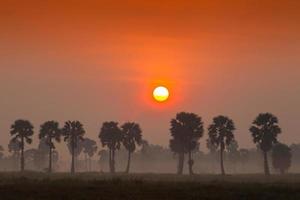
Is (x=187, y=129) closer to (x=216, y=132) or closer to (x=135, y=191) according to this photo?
(x=216, y=132)

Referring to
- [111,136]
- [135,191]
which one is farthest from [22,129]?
[135,191]

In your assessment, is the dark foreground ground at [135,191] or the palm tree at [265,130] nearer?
the dark foreground ground at [135,191]

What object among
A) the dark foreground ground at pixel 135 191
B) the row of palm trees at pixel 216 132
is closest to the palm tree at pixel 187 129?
the row of palm trees at pixel 216 132

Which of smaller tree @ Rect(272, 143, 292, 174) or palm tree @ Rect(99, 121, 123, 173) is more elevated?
palm tree @ Rect(99, 121, 123, 173)

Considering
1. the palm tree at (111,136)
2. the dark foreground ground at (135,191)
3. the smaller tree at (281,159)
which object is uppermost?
the palm tree at (111,136)

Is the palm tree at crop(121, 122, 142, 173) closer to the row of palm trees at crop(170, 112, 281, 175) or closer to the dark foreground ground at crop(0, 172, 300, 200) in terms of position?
the row of palm trees at crop(170, 112, 281, 175)

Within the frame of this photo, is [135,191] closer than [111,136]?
Yes

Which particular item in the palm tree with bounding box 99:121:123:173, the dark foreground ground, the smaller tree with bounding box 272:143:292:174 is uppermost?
the palm tree with bounding box 99:121:123:173

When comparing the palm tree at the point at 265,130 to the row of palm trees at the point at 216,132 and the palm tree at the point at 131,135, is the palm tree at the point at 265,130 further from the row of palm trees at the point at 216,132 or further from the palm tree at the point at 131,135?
the palm tree at the point at 131,135

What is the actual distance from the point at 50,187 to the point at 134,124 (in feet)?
296

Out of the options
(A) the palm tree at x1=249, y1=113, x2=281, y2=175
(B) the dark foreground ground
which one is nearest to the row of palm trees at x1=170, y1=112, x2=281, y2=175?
(A) the palm tree at x1=249, y1=113, x2=281, y2=175

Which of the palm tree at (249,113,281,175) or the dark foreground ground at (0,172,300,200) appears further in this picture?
the palm tree at (249,113,281,175)

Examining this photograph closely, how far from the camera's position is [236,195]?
1508 inches

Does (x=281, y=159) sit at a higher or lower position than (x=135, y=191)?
higher
